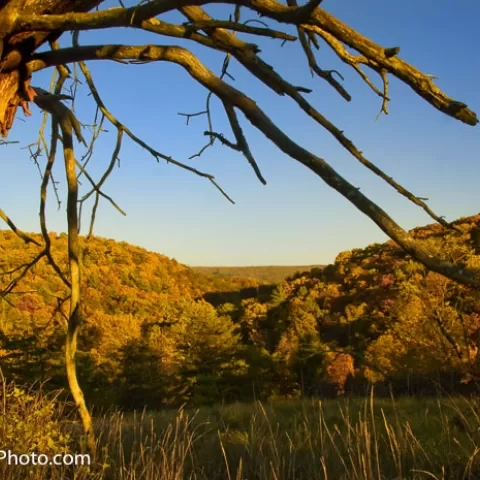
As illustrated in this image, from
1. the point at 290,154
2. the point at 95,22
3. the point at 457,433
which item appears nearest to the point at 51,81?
the point at 95,22

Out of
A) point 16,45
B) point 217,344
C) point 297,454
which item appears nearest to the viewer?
point 16,45

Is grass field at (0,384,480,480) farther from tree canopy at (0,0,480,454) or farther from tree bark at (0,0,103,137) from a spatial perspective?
tree bark at (0,0,103,137)

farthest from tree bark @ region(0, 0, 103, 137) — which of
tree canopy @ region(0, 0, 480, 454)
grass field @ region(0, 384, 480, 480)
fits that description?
grass field @ region(0, 384, 480, 480)

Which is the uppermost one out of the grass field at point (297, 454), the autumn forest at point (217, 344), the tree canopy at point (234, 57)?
the tree canopy at point (234, 57)

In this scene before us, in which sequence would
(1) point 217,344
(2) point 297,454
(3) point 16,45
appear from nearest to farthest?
(3) point 16,45
(2) point 297,454
(1) point 217,344

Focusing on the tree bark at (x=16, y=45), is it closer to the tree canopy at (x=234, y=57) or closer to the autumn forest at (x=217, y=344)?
the tree canopy at (x=234, y=57)

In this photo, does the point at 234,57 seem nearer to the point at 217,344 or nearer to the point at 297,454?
the point at 297,454

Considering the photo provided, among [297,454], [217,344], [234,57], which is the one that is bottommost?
[217,344]

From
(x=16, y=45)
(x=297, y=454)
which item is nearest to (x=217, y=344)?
(x=297, y=454)

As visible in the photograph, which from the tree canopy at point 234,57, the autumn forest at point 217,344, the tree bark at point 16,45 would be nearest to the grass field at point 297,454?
the tree canopy at point 234,57

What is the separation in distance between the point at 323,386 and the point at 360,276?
493cm

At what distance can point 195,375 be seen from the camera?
92.1 ft

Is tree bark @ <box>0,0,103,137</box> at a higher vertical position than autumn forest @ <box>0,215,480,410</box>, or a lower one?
higher

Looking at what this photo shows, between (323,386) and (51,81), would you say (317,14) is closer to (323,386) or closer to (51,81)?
(51,81)
